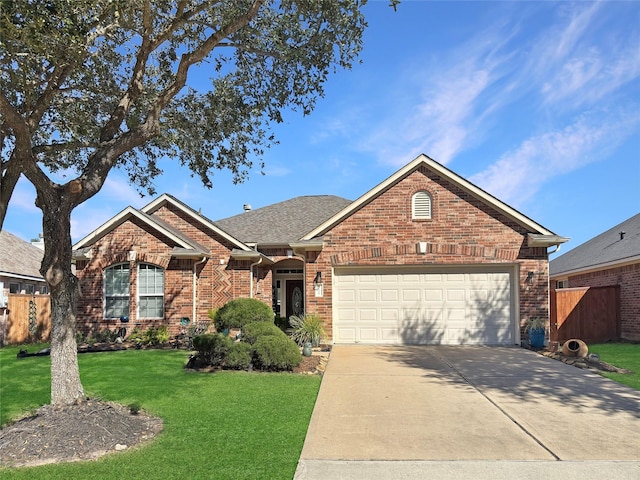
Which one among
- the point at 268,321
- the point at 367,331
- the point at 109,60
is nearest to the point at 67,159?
the point at 109,60

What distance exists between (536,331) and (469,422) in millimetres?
8292

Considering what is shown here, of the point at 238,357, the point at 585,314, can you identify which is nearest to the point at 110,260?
the point at 238,357

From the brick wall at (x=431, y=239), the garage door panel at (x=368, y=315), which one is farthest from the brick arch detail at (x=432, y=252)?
the garage door panel at (x=368, y=315)

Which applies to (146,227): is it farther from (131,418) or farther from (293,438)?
(293,438)

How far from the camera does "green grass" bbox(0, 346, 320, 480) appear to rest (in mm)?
5426

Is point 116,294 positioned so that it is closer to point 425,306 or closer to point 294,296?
point 294,296

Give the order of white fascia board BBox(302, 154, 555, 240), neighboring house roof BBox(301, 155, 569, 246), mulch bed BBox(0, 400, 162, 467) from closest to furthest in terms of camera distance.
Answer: mulch bed BBox(0, 400, 162, 467) < neighboring house roof BBox(301, 155, 569, 246) < white fascia board BBox(302, 154, 555, 240)

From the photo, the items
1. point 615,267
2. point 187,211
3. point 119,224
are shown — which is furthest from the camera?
point 615,267

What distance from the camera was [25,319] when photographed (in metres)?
18.7

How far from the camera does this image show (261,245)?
19875 millimetres

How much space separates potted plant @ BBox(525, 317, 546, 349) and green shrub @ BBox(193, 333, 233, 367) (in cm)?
858

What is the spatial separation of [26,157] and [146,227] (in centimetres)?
1061

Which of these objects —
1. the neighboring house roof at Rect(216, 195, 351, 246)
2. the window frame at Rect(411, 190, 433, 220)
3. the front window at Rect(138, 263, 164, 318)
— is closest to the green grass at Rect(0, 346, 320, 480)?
the front window at Rect(138, 263, 164, 318)

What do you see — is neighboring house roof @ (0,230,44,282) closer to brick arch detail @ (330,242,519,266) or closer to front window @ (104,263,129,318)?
front window @ (104,263,129,318)
